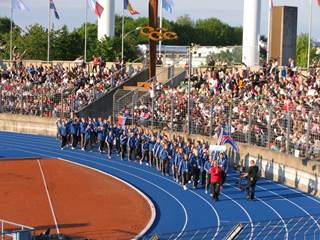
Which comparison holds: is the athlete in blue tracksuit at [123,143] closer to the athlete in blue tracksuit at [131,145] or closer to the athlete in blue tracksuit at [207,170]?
the athlete in blue tracksuit at [131,145]

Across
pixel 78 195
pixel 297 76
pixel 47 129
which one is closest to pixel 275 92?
pixel 297 76

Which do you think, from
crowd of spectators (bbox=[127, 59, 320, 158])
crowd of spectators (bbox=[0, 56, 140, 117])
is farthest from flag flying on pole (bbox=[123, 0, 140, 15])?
crowd of spectators (bbox=[127, 59, 320, 158])

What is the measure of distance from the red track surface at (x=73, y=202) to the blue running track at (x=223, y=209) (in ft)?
2.24

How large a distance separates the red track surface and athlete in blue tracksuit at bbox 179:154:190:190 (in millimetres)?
1783

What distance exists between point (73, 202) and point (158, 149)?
6.00 meters

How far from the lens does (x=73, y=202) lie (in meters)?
21.1

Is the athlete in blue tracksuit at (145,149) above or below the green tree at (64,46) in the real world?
below

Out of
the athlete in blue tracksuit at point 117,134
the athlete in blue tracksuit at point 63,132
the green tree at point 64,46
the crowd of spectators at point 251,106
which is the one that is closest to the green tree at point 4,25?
the green tree at point 64,46

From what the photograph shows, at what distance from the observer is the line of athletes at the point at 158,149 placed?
22828 mm

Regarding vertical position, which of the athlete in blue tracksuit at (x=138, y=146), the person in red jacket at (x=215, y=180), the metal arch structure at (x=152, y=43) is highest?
the metal arch structure at (x=152, y=43)

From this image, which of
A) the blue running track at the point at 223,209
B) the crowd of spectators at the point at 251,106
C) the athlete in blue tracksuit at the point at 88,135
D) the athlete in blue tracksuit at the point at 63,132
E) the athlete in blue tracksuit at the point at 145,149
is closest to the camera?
the blue running track at the point at 223,209

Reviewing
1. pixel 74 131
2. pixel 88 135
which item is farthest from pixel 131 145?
pixel 74 131

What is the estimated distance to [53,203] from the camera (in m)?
20.9

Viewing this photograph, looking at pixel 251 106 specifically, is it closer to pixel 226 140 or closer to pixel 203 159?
pixel 226 140
